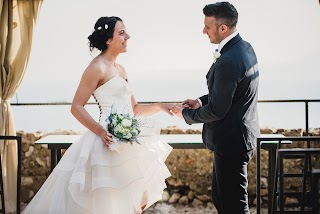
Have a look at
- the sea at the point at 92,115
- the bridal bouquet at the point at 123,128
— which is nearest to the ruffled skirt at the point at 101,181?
the bridal bouquet at the point at 123,128

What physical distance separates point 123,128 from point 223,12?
0.90m

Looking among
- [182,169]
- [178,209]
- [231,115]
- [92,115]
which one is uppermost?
[231,115]

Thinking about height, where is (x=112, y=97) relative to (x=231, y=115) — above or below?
above

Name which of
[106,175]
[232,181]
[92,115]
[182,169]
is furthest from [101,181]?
[92,115]

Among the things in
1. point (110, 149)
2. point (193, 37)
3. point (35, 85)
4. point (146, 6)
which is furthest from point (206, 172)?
point (35, 85)

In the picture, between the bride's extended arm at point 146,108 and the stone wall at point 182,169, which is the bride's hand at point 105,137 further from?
the stone wall at point 182,169

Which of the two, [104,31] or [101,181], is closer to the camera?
[101,181]

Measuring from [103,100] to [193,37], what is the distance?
38.7 feet

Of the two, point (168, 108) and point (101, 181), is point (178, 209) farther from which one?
point (101, 181)

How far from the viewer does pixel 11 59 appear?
5113 millimetres

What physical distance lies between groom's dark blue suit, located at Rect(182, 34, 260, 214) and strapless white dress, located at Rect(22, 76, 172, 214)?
1.48 feet

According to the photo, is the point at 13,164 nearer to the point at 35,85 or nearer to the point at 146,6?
the point at 146,6

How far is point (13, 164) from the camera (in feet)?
16.6

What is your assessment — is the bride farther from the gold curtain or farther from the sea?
the sea
